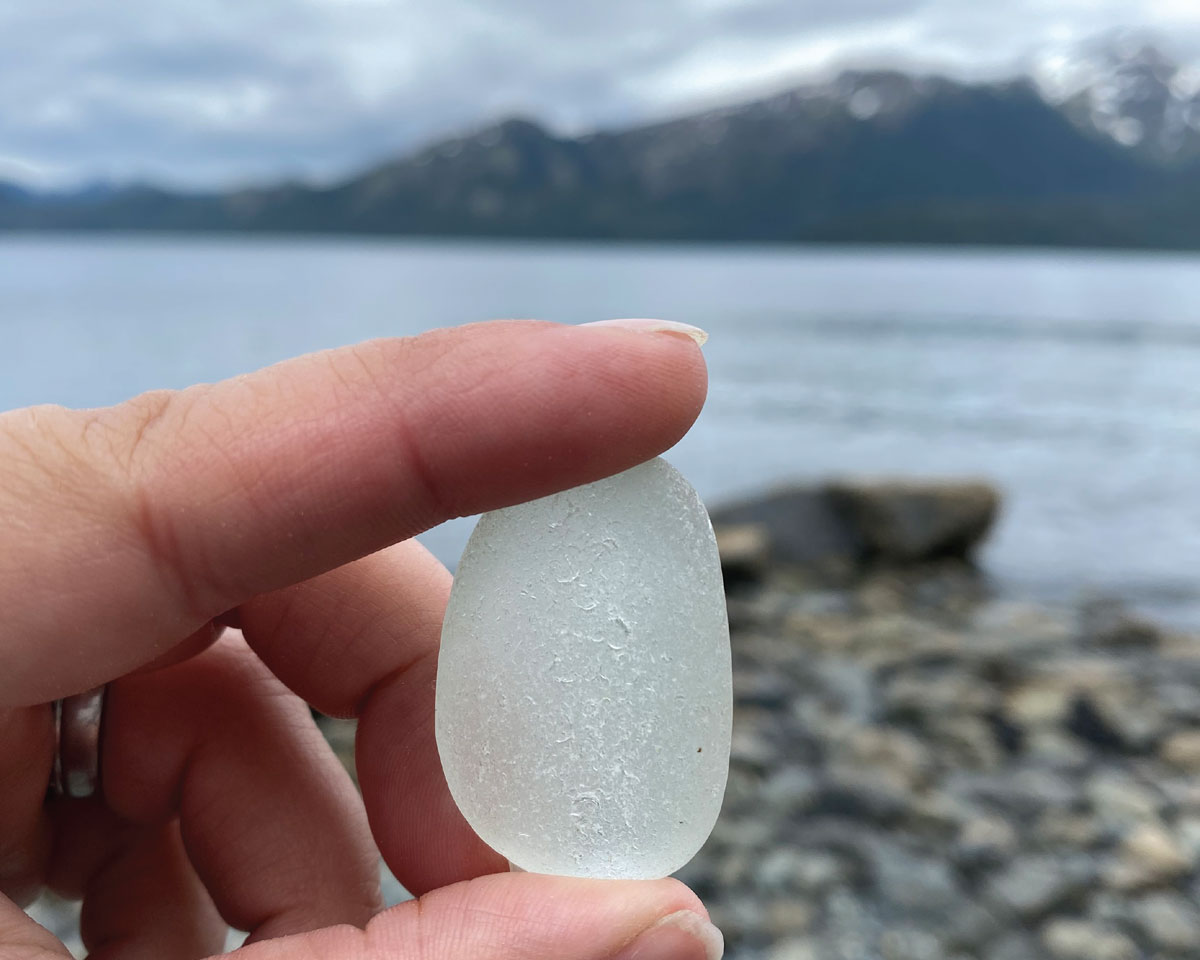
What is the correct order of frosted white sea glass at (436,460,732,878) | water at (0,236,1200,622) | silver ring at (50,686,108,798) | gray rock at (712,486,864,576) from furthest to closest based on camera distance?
water at (0,236,1200,622), gray rock at (712,486,864,576), silver ring at (50,686,108,798), frosted white sea glass at (436,460,732,878)

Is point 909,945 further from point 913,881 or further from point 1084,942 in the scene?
point 1084,942

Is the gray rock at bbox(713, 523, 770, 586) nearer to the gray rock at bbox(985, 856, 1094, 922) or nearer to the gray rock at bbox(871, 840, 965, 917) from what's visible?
the gray rock at bbox(871, 840, 965, 917)

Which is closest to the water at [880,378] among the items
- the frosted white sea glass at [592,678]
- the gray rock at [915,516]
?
the gray rock at [915,516]

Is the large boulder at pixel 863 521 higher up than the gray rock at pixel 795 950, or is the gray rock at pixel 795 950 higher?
the gray rock at pixel 795 950

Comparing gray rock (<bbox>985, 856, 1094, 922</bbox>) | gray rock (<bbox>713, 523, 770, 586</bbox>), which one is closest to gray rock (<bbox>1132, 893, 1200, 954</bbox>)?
gray rock (<bbox>985, 856, 1094, 922</bbox>)

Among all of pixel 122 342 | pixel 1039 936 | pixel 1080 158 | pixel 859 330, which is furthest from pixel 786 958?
pixel 1080 158

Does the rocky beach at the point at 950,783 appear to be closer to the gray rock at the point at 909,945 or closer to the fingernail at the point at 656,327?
the gray rock at the point at 909,945
